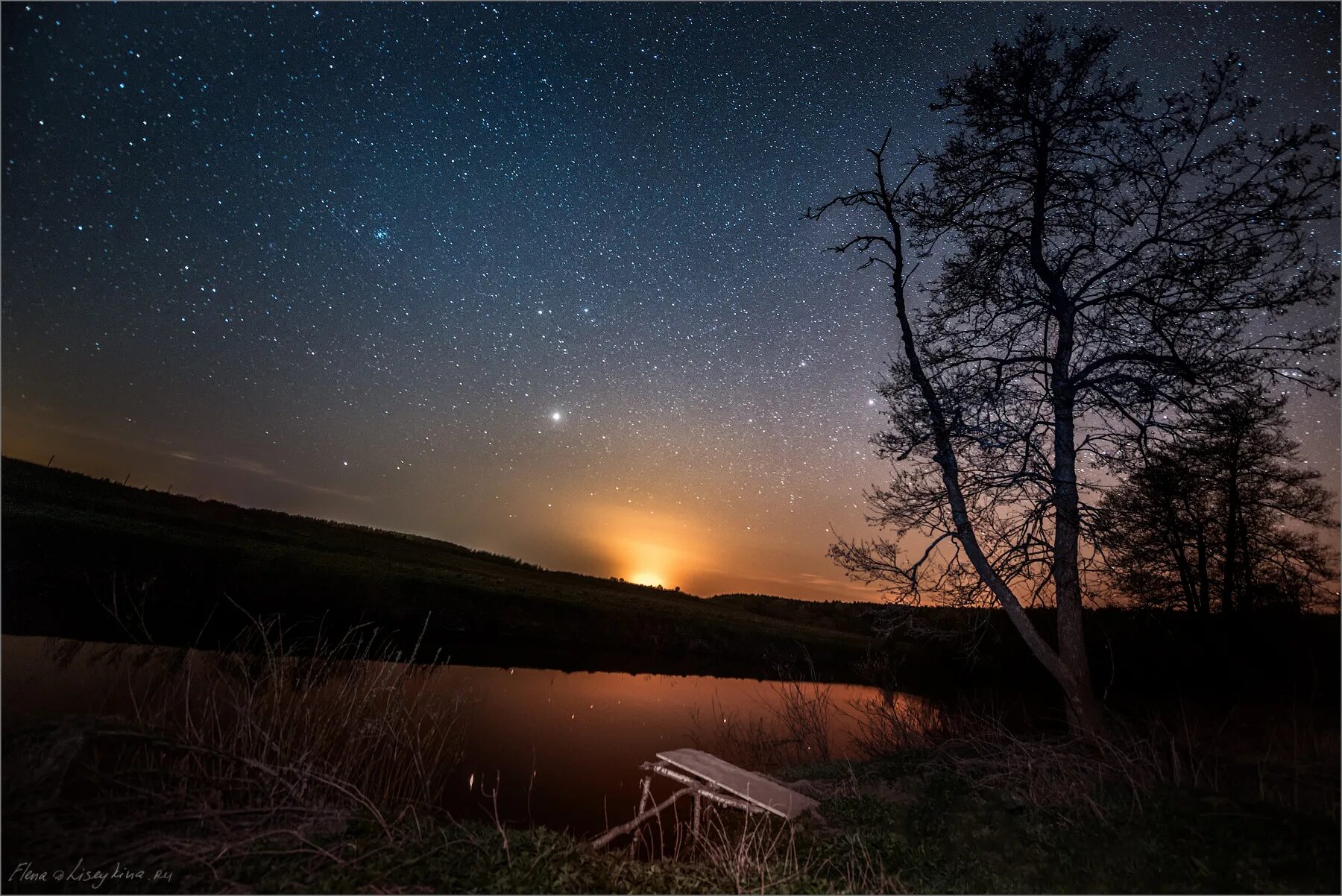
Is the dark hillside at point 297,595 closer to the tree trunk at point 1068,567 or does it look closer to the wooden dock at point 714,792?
the wooden dock at point 714,792

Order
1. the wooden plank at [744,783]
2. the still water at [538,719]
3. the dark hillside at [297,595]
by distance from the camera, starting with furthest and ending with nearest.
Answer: the dark hillside at [297,595] → the still water at [538,719] → the wooden plank at [744,783]

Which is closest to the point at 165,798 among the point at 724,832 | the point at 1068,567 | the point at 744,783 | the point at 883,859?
the point at 724,832

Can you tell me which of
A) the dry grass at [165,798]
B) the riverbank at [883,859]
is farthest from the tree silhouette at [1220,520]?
the dry grass at [165,798]

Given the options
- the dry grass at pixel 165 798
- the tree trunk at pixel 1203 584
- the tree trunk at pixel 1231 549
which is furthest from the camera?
the tree trunk at pixel 1203 584

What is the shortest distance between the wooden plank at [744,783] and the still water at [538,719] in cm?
154

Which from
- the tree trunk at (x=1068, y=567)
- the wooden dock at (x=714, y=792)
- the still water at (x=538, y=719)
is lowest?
the still water at (x=538, y=719)

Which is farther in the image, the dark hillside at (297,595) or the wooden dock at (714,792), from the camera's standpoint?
the dark hillside at (297,595)

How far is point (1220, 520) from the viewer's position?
1302cm

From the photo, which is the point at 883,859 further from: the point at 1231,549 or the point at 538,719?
the point at 1231,549

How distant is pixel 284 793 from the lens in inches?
234

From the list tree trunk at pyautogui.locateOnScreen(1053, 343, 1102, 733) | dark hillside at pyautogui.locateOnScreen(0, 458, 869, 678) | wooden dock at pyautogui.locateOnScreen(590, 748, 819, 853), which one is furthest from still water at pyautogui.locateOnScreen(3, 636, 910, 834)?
tree trunk at pyautogui.locateOnScreen(1053, 343, 1102, 733)

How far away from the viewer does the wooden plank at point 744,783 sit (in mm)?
7906

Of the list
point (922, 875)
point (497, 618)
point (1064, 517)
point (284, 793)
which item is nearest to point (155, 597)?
point (497, 618)

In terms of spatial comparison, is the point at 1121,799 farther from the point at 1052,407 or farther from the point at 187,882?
the point at 187,882
